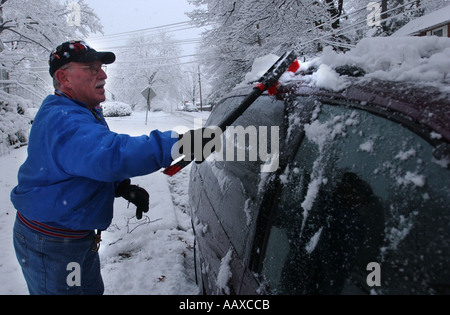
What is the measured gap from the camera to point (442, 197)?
27.0 inches

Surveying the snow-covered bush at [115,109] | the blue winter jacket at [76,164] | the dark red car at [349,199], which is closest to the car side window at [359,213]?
the dark red car at [349,199]

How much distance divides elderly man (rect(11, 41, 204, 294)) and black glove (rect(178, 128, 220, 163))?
0.16 feet

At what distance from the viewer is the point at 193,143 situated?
1331mm

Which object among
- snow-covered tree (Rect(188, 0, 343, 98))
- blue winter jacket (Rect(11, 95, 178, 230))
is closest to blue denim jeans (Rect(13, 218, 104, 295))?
blue winter jacket (Rect(11, 95, 178, 230))

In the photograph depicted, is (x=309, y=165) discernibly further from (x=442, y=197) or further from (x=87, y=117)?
(x=87, y=117)

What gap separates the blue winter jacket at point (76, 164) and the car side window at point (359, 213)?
0.61m

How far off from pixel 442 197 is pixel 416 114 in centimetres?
23

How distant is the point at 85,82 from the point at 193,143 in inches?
33.6

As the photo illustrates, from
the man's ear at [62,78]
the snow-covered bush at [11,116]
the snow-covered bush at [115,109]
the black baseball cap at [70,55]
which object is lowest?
the snow-covered bush at [115,109]

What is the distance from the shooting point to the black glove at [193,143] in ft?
4.33

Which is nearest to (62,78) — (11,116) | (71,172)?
(71,172)

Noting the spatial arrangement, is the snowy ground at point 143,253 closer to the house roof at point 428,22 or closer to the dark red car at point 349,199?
the dark red car at point 349,199

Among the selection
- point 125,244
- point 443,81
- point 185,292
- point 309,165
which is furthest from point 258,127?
point 125,244

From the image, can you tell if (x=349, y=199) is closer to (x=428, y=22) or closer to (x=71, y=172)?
(x=71, y=172)
